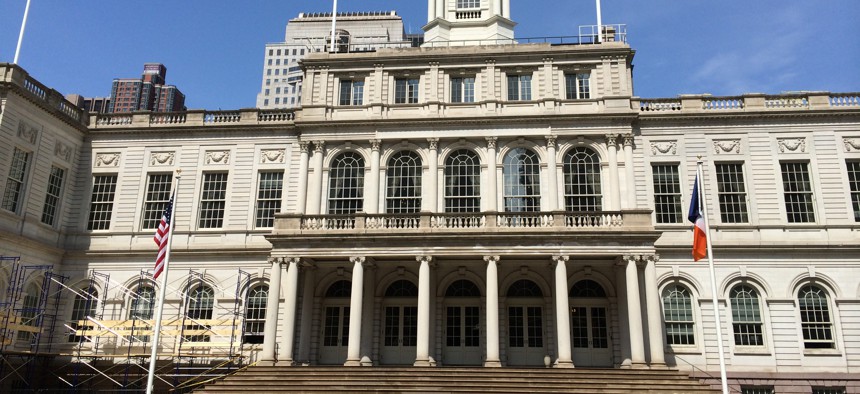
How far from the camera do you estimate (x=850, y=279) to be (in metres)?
26.2

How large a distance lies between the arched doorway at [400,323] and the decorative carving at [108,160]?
46.4 feet

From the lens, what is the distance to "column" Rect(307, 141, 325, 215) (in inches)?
1123

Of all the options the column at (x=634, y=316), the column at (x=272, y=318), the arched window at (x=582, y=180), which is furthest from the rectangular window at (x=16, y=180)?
the column at (x=634, y=316)

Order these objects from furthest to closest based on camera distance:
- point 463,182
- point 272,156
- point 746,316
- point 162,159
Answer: point 162,159 < point 272,156 < point 463,182 < point 746,316

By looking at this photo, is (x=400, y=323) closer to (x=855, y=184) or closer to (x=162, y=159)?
(x=162, y=159)

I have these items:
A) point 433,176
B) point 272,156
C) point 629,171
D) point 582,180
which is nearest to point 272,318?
point 272,156

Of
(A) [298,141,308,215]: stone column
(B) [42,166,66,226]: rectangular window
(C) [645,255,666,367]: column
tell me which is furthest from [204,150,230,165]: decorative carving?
(C) [645,255,666,367]: column

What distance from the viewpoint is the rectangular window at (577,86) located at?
29312mm

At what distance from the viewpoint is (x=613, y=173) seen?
27578 millimetres

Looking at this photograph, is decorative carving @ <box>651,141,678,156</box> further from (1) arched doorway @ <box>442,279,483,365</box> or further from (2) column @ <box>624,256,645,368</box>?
(1) arched doorway @ <box>442,279,483,365</box>

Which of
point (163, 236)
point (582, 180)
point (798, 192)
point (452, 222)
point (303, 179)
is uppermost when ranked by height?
point (303, 179)

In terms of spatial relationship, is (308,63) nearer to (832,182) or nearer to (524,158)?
(524,158)

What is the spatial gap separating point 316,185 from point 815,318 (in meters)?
20.6

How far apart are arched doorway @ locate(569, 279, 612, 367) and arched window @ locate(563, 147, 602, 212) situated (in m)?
3.17
